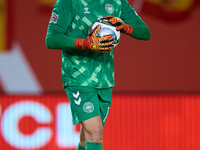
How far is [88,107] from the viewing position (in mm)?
1914

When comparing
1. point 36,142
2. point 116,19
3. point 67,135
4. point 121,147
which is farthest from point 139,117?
point 116,19

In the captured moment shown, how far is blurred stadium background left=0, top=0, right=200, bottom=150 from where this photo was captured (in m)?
3.70

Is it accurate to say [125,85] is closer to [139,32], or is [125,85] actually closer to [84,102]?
[139,32]

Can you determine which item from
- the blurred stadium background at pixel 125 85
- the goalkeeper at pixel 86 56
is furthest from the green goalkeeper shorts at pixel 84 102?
the blurred stadium background at pixel 125 85

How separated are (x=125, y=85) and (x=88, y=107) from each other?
6.93ft

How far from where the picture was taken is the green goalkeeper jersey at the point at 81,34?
6.26 feet

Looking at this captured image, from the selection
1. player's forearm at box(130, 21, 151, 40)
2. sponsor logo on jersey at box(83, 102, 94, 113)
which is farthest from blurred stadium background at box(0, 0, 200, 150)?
sponsor logo on jersey at box(83, 102, 94, 113)

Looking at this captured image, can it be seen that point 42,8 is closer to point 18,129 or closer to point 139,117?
point 18,129

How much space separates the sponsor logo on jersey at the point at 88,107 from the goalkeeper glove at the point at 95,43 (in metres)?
0.30

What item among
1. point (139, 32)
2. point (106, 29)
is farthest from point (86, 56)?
point (139, 32)

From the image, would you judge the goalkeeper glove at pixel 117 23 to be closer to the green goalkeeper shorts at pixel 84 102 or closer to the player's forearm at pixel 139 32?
the player's forearm at pixel 139 32

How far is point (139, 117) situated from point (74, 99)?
6.32 ft

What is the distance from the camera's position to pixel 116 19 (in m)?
1.88

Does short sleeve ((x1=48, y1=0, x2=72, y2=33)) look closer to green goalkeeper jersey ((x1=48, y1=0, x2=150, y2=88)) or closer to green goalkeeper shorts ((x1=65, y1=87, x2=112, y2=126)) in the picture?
green goalkeeper jersey ((x1=48, y1=0, x2=150, y2=88))
